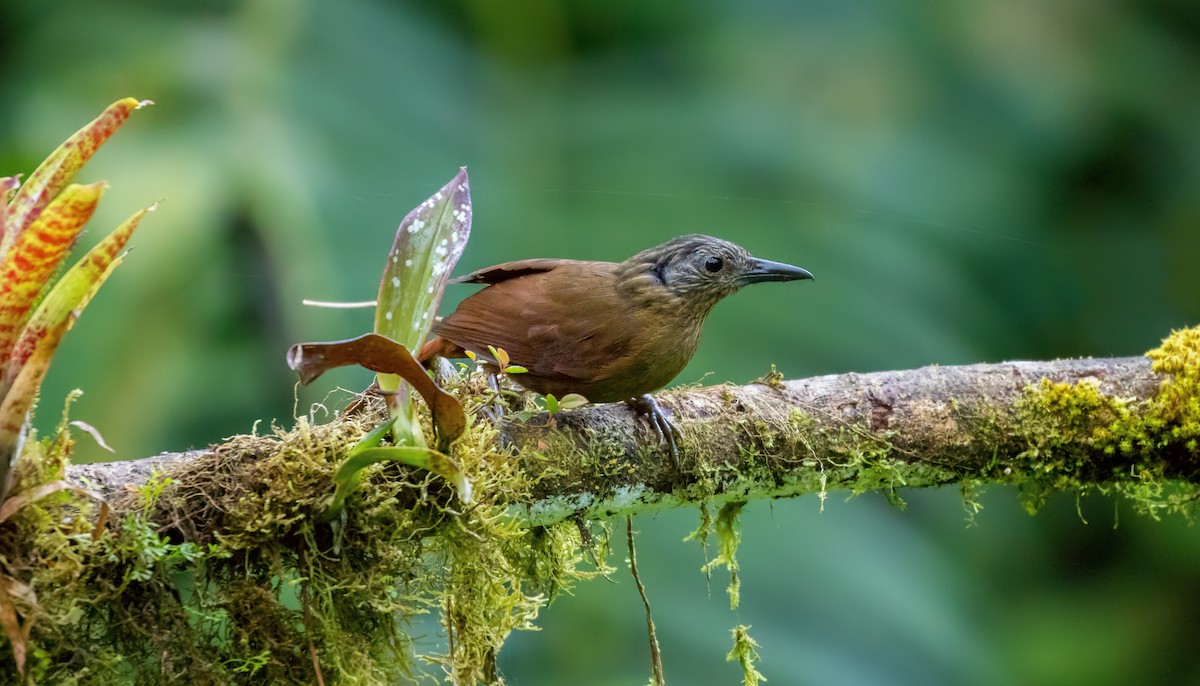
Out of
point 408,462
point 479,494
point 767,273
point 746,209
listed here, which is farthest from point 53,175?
point 746,209

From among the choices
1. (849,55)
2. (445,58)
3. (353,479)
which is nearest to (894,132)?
(849,55)

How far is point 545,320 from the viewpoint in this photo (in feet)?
8.05

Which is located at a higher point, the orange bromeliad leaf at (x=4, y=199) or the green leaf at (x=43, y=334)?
the orange bromeliad leaf at (x=4, y=199)

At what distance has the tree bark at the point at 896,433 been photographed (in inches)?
91.0

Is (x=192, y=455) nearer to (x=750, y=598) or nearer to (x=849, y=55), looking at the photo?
(x=750, y=598)

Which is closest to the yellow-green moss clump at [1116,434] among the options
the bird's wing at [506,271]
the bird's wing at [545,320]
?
the bird's wing at [545,320]

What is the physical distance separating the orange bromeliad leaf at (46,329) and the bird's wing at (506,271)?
1221 millimetres

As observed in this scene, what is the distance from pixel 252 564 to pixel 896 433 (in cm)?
144

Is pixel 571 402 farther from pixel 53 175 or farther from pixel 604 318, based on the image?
pixel 53 175

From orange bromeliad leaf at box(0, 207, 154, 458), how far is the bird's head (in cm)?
142

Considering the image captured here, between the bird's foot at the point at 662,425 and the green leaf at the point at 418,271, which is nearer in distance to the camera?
the green leaf at the point at 418,271

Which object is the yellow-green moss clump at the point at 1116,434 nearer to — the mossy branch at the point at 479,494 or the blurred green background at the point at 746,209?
the mossy branch at the point at 479,494

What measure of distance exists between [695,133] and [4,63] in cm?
238

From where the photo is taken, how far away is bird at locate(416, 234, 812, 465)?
236 centimetres
